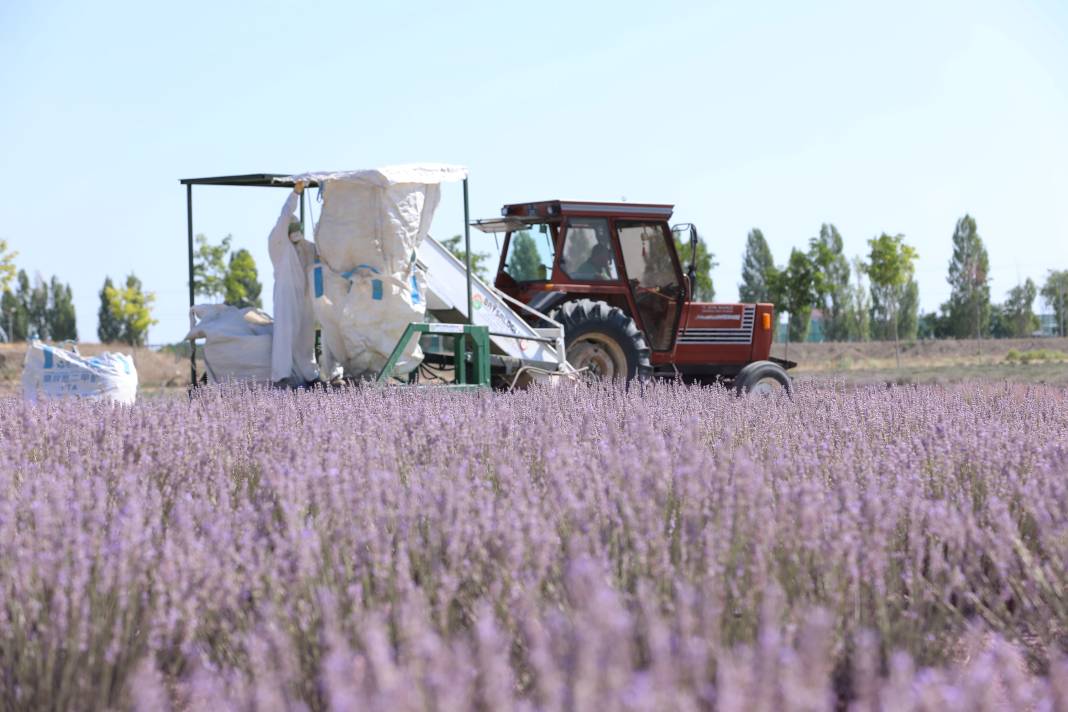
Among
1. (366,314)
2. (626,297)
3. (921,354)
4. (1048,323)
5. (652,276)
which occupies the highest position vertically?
(1048,323)

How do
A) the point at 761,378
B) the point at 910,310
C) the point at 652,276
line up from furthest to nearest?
the point at 910,310
the point at 652,276
the point at 761,378

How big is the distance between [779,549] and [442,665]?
1446 millimetres

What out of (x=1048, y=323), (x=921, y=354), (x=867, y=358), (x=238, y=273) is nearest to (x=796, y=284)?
(x=867, y=358)

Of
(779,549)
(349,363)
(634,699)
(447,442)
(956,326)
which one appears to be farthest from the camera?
(956,326)

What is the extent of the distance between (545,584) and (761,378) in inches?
299

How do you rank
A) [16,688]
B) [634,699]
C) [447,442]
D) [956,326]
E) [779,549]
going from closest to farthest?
[634,699]
[16,688]
[779,549]
[447,442]
[956,326]

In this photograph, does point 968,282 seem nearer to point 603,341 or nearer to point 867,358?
point 867,358

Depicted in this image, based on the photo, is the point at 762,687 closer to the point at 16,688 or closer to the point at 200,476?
the point at 16,688

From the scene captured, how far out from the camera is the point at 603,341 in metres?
9.74

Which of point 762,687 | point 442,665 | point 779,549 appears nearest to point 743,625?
point 779,549

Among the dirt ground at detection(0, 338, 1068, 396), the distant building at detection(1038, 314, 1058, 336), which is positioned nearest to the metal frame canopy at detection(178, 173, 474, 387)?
the dirt ground at detection(0, 338, 1068, 396)

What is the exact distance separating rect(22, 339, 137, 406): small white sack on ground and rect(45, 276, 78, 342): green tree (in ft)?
148

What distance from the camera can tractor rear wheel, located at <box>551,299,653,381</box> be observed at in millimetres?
9617

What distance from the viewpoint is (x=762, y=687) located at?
167cm
